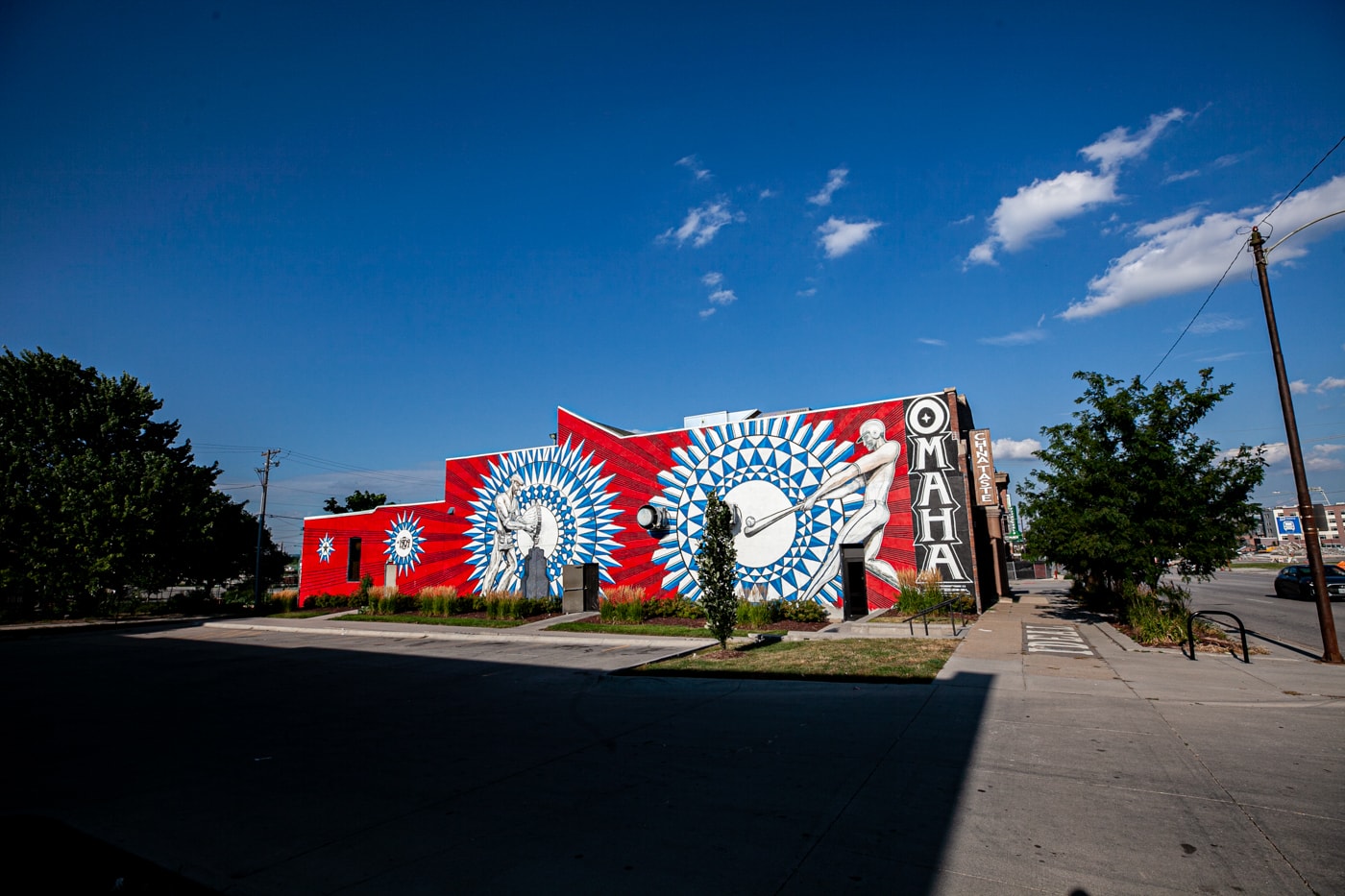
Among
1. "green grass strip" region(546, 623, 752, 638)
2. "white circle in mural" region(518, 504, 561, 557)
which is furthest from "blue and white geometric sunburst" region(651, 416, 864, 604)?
"white circle in mural" region(518, 504, 561, 557)

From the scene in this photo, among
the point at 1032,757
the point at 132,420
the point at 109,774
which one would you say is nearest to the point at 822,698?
the point at 1032,757

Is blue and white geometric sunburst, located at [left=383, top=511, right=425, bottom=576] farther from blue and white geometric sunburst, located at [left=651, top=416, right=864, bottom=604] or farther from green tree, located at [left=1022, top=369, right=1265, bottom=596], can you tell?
green tree, located at [left=1022, top=369, right=1265, bottom=596]

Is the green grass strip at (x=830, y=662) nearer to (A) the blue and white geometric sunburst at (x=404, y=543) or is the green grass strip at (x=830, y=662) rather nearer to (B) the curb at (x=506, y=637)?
(B) the curb at (x=506, y=637)

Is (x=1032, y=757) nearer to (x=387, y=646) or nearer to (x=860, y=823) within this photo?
(x=860, y=823)

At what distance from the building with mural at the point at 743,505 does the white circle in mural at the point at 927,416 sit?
4 cm

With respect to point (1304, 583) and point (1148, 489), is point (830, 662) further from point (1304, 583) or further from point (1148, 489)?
point (1304, 583)

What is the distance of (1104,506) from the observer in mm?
18562

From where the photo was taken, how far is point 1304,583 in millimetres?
26766

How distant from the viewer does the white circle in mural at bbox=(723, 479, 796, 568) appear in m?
25.6

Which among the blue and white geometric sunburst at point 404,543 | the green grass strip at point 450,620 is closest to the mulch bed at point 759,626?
the green grass strip at point 450,620

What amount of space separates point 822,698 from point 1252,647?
1082 centimetres

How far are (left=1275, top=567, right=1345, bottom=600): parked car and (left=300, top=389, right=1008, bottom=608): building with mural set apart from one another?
38.0 ft

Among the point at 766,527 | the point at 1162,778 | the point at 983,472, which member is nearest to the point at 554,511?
the point at 766,527

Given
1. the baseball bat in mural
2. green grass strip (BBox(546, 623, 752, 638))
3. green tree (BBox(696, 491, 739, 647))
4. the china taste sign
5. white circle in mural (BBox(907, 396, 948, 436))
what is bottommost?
green grass strip (BBox(546, 623, 752, 638))
